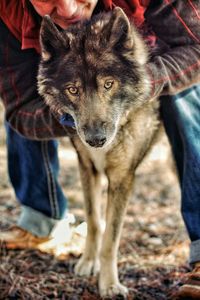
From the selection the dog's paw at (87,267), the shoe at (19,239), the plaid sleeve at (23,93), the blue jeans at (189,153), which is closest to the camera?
the blue jeans at (189,153)

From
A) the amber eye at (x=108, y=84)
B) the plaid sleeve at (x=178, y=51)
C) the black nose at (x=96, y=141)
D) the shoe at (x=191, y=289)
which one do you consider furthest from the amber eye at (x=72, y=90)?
the shoe at (x=191, y=289)

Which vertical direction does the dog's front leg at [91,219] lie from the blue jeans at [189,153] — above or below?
below

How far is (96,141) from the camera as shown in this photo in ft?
9.30

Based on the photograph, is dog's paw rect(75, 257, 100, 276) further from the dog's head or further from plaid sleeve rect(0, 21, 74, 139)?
the dog's head

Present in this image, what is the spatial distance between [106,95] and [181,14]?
0.69 meters

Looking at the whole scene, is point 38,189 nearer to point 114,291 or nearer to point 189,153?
point 114,291

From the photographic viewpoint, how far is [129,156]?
3365 millimetres

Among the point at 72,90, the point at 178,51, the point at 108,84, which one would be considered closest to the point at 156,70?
the point at 178,51

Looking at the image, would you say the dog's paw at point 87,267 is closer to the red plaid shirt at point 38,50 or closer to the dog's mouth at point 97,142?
the red plaid shirt at point 38,50

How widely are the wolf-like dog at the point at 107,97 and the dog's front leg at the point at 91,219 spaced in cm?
12

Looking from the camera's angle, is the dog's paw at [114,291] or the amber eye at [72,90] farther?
the dog's paw at [114,291]

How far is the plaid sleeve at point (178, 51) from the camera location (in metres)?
3.09

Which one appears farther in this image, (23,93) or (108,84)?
(23,93)

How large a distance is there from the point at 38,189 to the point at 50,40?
1425 mm
